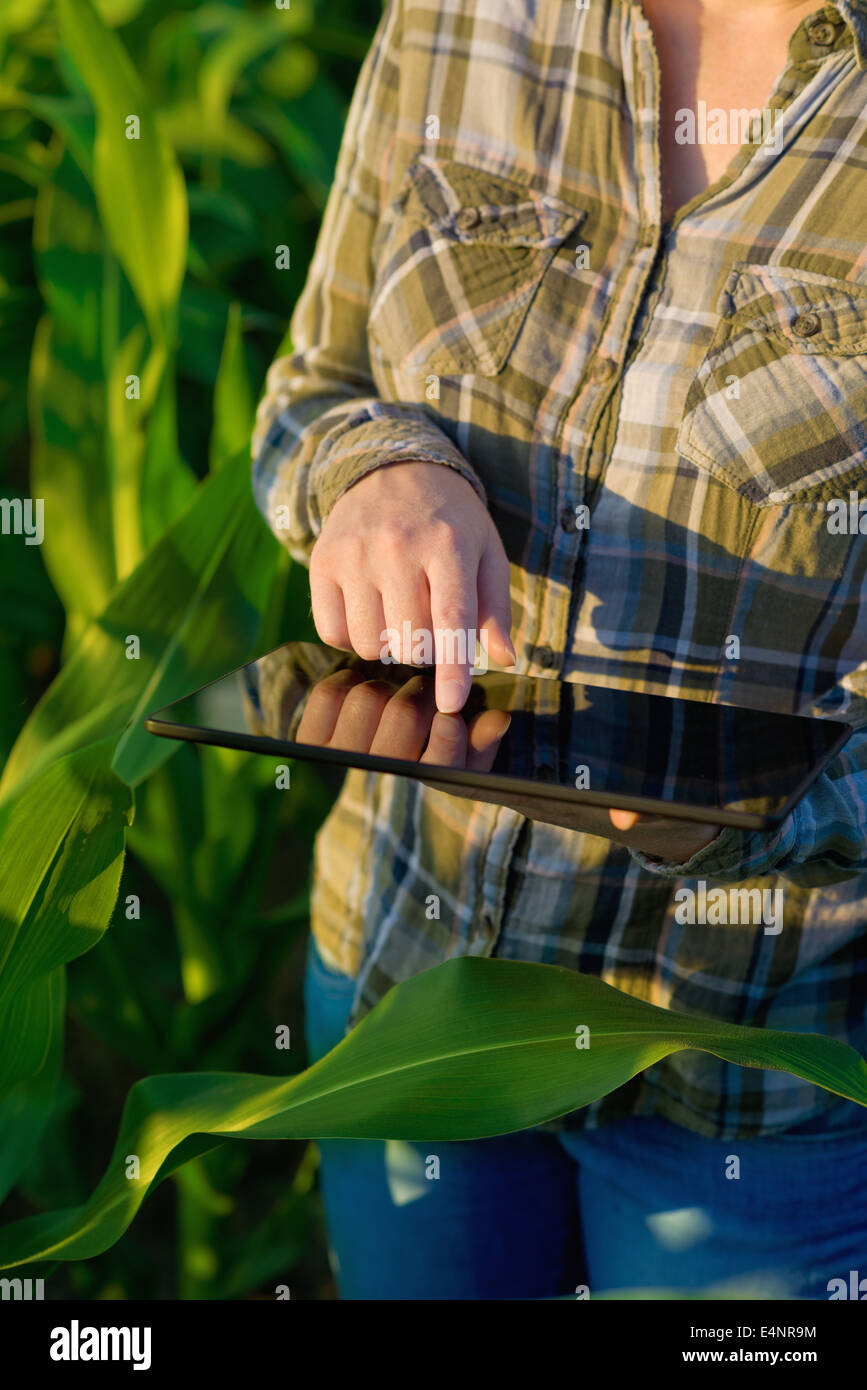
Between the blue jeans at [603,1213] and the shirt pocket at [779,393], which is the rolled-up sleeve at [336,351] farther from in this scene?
the blue jeans at [603,1213]

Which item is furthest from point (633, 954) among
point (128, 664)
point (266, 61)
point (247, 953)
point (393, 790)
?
point (266, 61)

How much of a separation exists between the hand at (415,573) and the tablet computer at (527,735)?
2cm

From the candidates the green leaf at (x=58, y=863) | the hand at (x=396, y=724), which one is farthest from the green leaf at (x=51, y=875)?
the hand at (x=396, y=724)

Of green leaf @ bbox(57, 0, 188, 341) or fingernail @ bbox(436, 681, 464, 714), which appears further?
green leaf @ bbox(57, 0, 188, 341)

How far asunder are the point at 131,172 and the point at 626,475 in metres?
0.42

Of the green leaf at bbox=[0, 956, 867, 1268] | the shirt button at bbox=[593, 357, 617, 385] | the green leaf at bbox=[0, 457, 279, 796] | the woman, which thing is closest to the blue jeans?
the woman

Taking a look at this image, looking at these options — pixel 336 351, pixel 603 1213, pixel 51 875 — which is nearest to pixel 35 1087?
pixel 51 875

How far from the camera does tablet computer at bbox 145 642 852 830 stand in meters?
0.38

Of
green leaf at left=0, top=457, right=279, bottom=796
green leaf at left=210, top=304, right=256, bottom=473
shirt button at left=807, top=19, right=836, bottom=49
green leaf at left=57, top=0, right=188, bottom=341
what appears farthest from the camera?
green leaf at left=210, top=304, right=256, bottom=473

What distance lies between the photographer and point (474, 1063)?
Result: 46cm

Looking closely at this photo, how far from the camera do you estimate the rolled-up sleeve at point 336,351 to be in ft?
1.83

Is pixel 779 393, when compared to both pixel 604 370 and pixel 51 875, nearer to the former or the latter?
pixel 604 370

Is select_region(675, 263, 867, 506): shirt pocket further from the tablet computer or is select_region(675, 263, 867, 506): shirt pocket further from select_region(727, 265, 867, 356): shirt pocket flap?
the tablet computer

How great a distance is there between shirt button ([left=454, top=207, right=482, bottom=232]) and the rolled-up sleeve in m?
0.06
